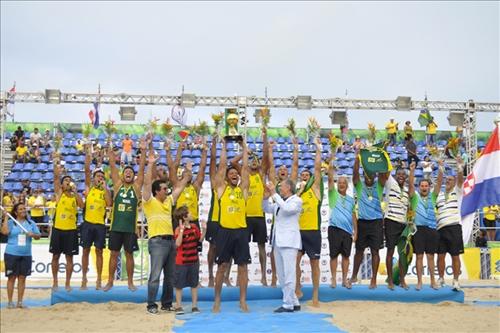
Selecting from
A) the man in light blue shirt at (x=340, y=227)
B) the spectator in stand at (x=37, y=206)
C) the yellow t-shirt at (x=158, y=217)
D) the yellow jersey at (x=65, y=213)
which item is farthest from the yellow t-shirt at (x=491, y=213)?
the spectator in stand at (x=37, y=206)

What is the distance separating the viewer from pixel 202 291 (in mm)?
9375

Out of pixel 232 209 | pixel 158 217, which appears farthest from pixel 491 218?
pixel 158 217

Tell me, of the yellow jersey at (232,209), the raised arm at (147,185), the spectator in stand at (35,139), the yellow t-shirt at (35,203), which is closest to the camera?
the raised arm at (147,185)

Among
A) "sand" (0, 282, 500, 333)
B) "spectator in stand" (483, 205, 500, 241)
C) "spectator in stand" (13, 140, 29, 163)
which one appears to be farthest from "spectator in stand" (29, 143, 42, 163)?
"spectator in stand" (483, 205, 500, 241)

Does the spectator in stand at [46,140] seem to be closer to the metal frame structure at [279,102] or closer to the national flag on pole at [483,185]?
the metal frame structure at [279,102]

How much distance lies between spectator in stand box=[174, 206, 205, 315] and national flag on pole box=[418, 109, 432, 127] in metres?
12.9

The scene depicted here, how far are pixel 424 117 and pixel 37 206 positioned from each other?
12723 mm

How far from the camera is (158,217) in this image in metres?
8.41

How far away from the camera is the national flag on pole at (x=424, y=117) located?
19.1 metres

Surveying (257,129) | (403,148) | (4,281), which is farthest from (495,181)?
(257,129)

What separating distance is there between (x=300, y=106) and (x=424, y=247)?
9705 mm

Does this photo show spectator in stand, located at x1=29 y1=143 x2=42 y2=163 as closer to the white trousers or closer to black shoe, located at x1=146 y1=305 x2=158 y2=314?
black shoe, located at x1=146 y1=305 x2=158 y2=314

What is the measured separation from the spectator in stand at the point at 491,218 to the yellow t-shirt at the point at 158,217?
→ 12.0m

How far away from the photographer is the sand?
721 centimetres
